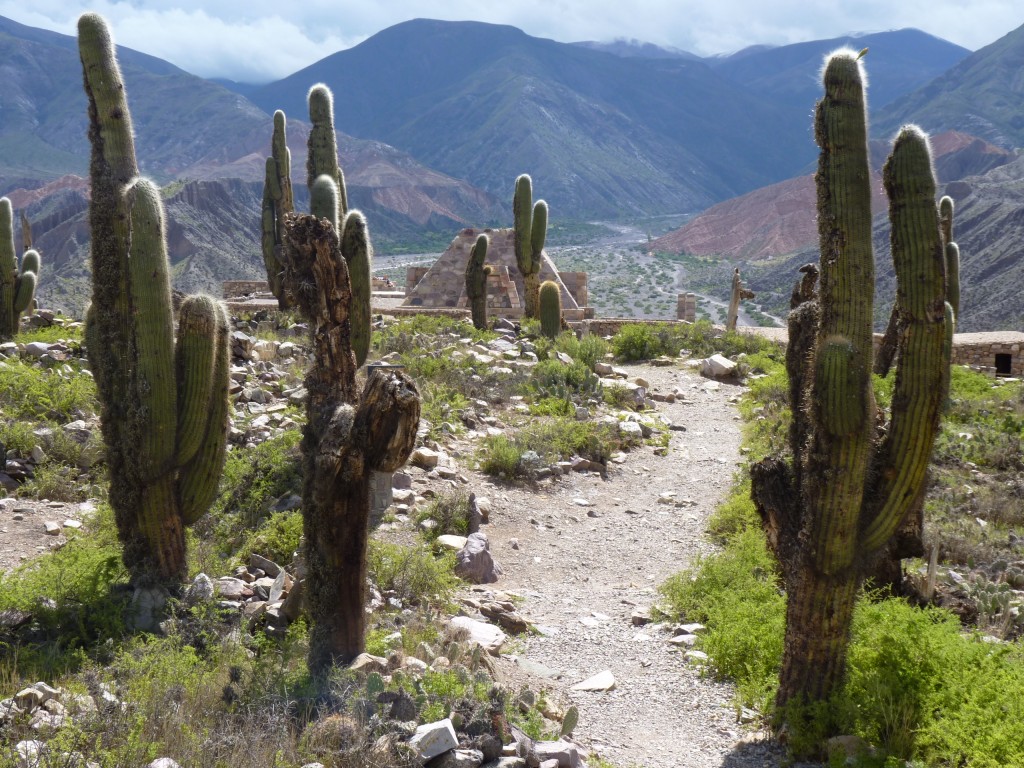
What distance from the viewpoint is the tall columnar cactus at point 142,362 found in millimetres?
5656

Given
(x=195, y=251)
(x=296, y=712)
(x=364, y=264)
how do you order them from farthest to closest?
(x=195, y=251), (x=364, y=264), (x=296, y=712)

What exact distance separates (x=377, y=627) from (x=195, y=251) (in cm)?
4511

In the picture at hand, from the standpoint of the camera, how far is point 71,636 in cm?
509

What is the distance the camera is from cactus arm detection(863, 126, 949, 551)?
4.61 m

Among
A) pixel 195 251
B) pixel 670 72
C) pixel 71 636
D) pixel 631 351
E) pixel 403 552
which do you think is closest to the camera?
pixel 71 636

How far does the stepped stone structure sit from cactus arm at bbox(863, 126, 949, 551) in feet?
56.0

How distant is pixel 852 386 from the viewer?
4531 millimetres

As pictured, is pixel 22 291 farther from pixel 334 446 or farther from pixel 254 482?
pixel 334 446

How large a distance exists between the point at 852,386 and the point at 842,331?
0.29 m

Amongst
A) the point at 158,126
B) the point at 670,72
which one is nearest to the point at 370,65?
the point at 670,72

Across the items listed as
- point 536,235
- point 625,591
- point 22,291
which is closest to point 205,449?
point 625,591

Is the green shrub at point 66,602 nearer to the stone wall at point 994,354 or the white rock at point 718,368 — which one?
the white rock at point 718,368

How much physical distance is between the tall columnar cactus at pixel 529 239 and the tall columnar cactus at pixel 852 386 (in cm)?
1394

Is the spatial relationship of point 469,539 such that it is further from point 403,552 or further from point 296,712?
point 296,712
